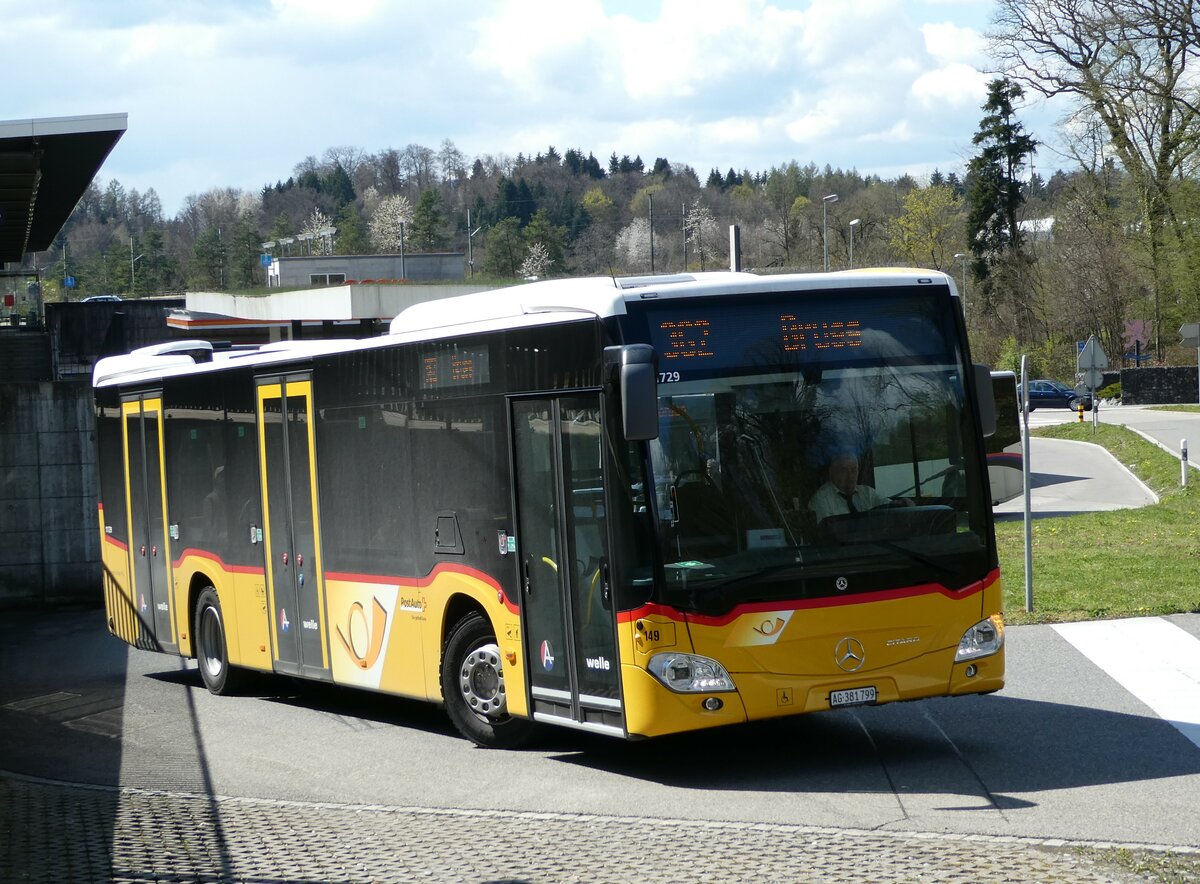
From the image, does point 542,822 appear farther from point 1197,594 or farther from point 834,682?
point 1197,594

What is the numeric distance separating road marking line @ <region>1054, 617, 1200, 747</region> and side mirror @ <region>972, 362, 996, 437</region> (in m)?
2.34

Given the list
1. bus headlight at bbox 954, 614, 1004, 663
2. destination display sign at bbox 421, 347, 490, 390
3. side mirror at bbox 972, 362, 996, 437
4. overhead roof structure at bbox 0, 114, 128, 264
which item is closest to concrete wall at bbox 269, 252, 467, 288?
overhead roof structure at bbox 0, 114, 128, 264

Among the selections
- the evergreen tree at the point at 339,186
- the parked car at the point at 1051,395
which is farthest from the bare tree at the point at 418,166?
the parked car at the point at 1051,395

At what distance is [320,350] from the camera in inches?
477

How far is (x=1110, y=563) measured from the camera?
18.8 m

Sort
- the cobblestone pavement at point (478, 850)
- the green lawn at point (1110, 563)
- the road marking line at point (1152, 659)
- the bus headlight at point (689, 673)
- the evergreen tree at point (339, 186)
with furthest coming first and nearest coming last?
the evergreen tree at point (339, 186)
the green lawn at point (1110, 563)
the road marking line at point (1152, 659)
the bus headlight at point (689, 673)
the cobblestone pavement at point (478, 850)

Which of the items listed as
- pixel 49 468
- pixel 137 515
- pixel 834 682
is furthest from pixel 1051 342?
pixel 834 682

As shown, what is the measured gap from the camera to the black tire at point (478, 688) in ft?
32.9

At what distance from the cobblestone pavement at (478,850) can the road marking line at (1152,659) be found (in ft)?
10.8

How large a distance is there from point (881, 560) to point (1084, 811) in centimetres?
182

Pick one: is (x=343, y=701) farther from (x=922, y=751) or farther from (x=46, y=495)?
(x=46, y=495)

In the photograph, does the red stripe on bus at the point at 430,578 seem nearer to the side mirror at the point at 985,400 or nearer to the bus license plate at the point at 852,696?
the bus license plate at the point at 852,696

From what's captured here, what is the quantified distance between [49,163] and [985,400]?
9.30 metres

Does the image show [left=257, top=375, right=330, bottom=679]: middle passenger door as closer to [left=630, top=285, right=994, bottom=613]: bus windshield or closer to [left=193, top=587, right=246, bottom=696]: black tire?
[left=193, top=587, right=246, bottom=696]: black tire
